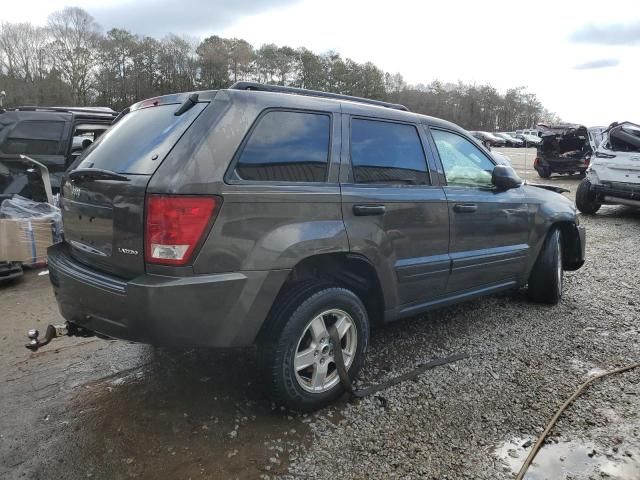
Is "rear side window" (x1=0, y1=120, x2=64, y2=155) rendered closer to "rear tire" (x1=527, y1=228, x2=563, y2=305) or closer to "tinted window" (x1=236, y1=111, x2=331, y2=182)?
"tinted window" (x1=236, y1=111, x2=331, y2=182)

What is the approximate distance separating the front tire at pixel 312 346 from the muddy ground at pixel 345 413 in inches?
6.7

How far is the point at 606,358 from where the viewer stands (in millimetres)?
3592

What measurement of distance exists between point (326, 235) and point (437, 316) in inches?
83.5

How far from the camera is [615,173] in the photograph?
9.83 meters

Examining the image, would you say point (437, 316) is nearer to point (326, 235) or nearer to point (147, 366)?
point (326, 235)

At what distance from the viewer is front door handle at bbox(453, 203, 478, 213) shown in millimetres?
3540

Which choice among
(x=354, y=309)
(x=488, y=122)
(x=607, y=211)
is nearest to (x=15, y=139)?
(x=354, y=309)

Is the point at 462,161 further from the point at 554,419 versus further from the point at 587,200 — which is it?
the point at 587,200

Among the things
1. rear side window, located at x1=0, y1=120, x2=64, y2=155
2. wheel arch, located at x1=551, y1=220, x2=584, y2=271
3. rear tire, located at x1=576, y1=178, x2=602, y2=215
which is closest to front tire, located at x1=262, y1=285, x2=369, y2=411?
wheel arch, located at x1=551, y1=220, x2=584, y2=271

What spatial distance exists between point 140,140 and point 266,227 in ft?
2.95

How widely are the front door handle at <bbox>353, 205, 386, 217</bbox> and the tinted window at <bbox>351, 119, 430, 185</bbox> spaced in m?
0.18

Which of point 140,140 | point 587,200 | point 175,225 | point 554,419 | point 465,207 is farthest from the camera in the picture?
point 587,200

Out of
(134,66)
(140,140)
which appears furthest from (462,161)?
(134,66)

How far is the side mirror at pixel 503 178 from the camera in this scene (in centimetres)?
386
